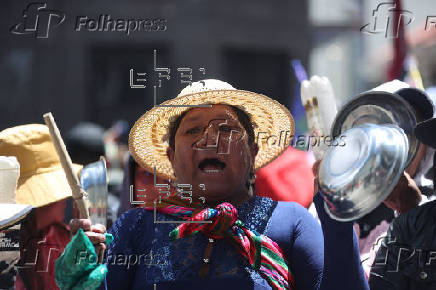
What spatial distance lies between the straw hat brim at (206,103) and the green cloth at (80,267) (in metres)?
0.67

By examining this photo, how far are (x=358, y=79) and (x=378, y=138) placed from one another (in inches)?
581

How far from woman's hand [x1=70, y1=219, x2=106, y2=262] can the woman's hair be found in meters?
0.58

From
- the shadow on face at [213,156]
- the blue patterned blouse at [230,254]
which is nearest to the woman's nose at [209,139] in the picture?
the shadow on face at [213,156]

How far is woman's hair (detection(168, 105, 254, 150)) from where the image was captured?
2.66 metres

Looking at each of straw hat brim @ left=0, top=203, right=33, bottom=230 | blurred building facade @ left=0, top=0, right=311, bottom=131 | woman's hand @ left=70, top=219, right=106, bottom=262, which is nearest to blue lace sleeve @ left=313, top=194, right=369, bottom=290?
woman's hand @ left=70, top=219, right=106, bottom=262

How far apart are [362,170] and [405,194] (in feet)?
2.00

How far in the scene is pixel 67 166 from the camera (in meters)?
2.18

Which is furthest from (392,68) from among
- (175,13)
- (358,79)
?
(358,79)

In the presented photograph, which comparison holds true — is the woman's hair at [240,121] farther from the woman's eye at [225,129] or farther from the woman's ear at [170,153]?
the woman's eye at [225,129]

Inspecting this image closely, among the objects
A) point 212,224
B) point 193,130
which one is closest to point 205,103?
point 193,130

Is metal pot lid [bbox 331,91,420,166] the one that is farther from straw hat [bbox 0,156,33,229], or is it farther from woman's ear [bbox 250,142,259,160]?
straw hat [bbox 0,156,33,229]

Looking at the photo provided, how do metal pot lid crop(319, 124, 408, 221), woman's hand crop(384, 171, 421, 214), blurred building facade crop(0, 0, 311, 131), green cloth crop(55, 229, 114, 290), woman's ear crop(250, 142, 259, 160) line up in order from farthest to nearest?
blurred building facade crop(0, 0, 311, 131) < woman's ear crop(250, 142, 259, 160) < woman's hand crop(384, 171, 421, 214) < green cloth crop(55, 229, 114, 290) < metal pot lid crop(319, 124, 408, 221)

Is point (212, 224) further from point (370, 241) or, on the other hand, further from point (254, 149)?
point (370, 241)

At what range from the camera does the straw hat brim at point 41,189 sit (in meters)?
2.91
